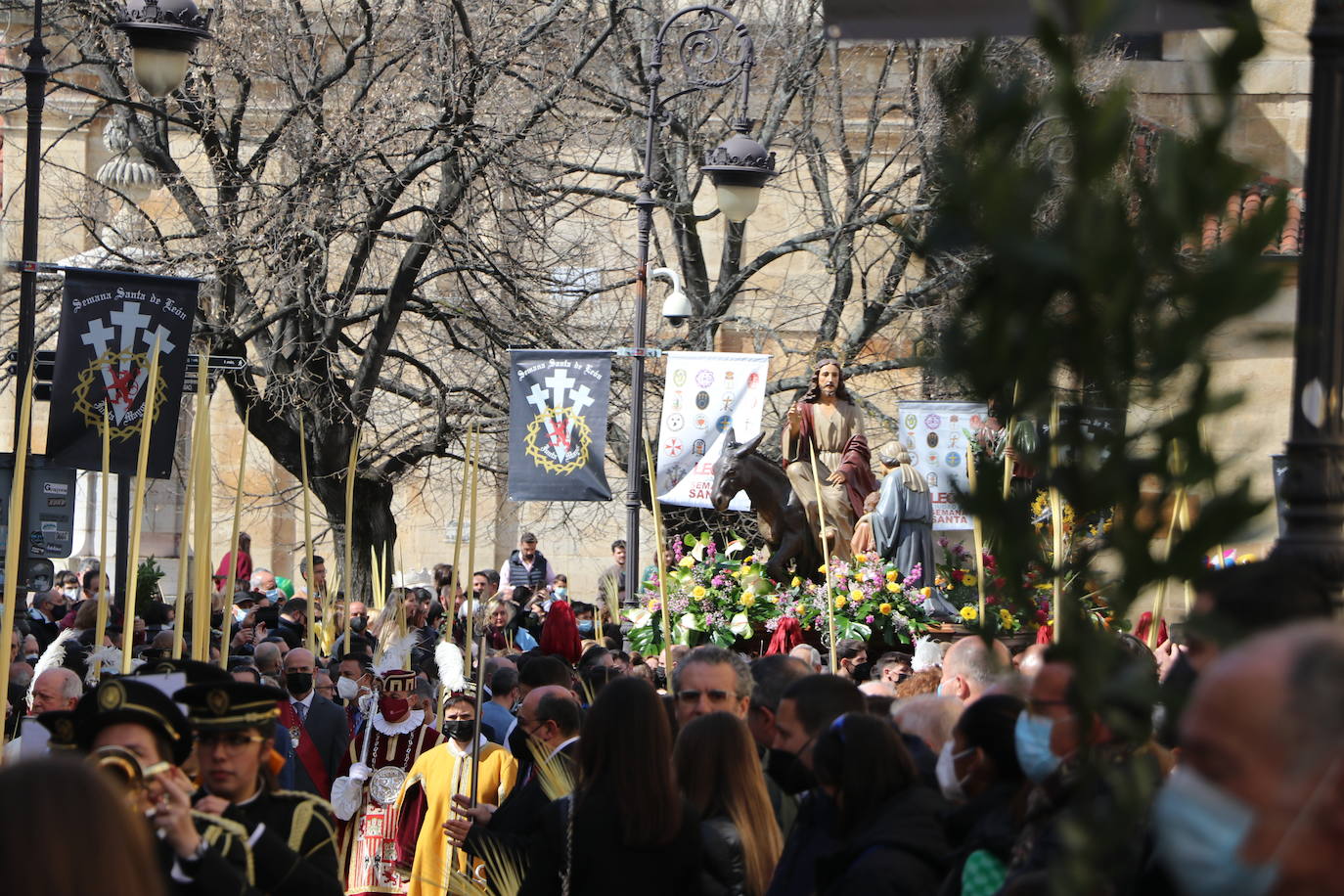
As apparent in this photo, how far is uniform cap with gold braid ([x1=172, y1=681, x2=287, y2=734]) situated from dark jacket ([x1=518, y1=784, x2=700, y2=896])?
2.88 feet

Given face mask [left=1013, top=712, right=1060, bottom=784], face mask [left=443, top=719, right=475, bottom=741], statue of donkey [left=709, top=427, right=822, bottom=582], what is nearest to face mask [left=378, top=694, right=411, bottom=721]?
face mask [left=443, top=719, right=475, bottom=741]

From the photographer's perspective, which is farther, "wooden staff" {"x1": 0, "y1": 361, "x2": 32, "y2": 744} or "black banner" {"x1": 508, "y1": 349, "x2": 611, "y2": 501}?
"black banner" {"x1": 508, "y1": 349, "x2": 611, "y2": 501}

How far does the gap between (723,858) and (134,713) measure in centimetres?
164

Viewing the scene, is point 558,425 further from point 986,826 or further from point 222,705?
point 986,826

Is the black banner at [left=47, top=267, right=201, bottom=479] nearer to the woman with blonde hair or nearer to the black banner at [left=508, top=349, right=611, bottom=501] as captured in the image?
the black banner at [left=508, top=349, right=611, bottom=501]

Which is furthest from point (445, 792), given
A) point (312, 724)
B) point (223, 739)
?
point (223, 739)

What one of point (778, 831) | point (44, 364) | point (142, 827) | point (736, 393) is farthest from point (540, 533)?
point (142, 827)

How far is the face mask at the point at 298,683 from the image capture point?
31.8 feet

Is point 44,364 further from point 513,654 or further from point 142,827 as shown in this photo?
point 142,827

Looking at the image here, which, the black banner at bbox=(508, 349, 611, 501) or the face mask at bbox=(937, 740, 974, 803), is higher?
the black banner at bbox=(508, 349, 611, 501)

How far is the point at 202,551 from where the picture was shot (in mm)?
6375

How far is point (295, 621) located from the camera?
15.8 meters

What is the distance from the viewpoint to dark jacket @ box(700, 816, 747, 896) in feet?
16.5

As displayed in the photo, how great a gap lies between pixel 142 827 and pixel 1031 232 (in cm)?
162
